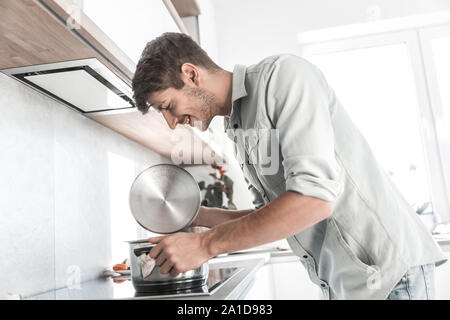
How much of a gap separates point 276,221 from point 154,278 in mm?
313

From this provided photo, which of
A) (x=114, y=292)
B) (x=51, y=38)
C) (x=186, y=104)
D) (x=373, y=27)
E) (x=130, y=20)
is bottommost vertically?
(x=114, y=292)

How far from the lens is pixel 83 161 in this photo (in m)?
1.49

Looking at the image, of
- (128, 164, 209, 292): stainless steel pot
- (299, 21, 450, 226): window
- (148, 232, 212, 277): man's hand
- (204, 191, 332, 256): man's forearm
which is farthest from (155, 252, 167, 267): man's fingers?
(299, 21, 450, 226): window

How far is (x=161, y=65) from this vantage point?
95cm

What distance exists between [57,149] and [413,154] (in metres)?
2.18

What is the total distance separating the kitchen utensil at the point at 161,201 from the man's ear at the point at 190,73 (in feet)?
0.78

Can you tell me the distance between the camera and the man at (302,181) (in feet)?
2.59

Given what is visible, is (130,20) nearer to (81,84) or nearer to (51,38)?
(81,84)

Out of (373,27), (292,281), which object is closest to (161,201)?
(292,281)

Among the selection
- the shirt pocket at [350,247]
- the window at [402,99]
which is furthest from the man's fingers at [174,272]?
the window at [402,99]
